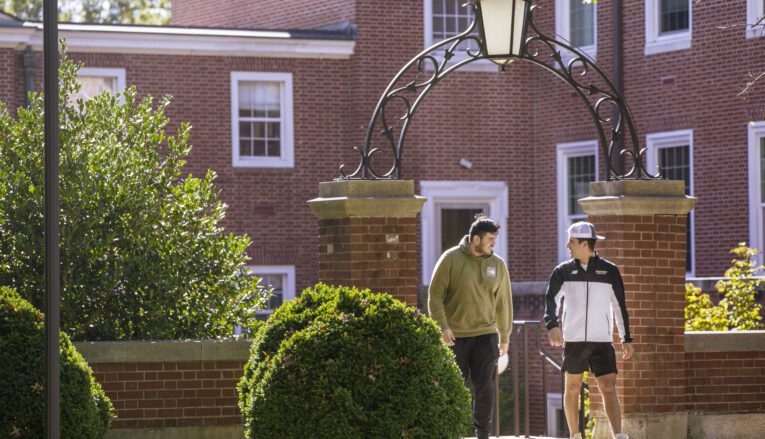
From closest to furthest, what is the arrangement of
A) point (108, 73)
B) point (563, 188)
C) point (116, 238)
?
1. point (116, 238)
2. point (108, 73)
3. point (563, 188)

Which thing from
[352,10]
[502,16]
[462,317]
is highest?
[352,10]

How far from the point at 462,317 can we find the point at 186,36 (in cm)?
1423

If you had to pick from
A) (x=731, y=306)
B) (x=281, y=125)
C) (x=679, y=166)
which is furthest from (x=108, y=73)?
(x=731, y=306)

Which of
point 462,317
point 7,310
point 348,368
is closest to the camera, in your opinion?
point 348,368

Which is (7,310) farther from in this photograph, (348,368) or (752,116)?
(752,116)

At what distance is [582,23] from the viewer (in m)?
24.7

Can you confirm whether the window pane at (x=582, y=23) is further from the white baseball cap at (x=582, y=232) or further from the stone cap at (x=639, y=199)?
the white baseball cap at (x=582, y=232)

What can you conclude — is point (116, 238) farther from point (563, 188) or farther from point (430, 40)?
point (563, 188)

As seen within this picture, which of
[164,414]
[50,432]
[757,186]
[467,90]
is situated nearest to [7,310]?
[50,432]

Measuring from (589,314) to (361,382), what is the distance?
2842mm

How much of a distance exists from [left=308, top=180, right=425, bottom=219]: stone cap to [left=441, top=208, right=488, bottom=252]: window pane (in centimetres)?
1374

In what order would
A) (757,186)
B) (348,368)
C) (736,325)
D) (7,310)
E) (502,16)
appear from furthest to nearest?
(757,186)
(736,325)
(502,16)
(7,310)
(348,368)

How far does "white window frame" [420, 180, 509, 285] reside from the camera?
25125 millimetres

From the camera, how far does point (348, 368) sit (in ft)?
29.3
